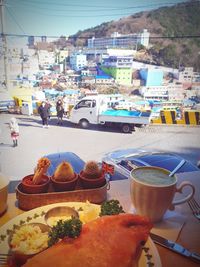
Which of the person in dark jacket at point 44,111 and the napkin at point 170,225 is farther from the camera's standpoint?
the person in dark jacket at point 44,111

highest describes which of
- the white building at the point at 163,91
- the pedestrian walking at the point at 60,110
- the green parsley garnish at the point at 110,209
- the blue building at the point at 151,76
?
the blue building at the point at 151,76

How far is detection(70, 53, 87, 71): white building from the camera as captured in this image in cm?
98

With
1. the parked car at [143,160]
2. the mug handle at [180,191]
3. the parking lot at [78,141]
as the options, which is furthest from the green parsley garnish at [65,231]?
the parked car at [143,160]

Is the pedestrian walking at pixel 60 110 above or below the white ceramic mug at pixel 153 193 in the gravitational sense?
above

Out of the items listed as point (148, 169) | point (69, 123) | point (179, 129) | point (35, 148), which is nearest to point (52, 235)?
point (148, 169)

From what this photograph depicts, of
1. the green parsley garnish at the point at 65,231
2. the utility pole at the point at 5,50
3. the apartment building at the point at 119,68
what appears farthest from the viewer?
the apartment building at the point at 119,68

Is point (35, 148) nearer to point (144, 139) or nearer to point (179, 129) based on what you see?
point (144, 139)

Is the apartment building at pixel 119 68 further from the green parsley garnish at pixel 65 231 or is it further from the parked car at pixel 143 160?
the green parsley garnish at pixel 65 231

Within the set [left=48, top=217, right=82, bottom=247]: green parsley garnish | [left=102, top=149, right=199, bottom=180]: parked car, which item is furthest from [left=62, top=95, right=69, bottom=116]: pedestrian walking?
[left=48, top=217, right=82, bottom=247]: green parsley garnish

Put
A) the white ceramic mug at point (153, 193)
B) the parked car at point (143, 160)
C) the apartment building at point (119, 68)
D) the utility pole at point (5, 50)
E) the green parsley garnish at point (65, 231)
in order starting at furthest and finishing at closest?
the parked car at point (143, 160)
the apartment building at point (119, 68)
the utility pole at point (5, 50)
the white ceramic mug at point (153, 193)
the green parsley garnish at point (65, 231)

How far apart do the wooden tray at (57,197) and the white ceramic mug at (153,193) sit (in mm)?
136

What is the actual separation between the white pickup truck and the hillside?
0.23m

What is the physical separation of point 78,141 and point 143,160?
1.09ft

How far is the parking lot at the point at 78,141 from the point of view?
1.04 meters
